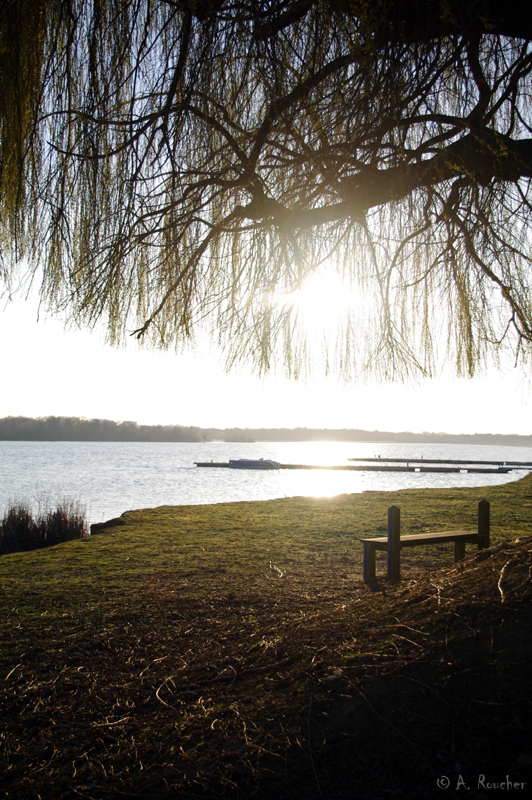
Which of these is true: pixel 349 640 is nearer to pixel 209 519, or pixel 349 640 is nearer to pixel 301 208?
pixel 301 208

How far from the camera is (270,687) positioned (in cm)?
230

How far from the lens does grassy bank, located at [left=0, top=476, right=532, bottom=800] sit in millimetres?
1723

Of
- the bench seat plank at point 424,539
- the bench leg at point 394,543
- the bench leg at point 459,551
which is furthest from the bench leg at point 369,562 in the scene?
the bench leg at point 459,551

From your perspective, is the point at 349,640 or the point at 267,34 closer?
the point at 267,34

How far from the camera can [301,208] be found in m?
2.64

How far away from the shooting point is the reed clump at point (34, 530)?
893 cm

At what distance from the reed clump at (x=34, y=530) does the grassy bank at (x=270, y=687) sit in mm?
4923

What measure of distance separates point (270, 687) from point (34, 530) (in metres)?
8.37

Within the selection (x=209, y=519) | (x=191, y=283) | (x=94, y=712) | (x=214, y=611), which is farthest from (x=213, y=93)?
(x=209, y=519)

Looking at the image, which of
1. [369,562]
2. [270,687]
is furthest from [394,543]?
[270,687]

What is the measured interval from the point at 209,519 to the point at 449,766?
8465mm

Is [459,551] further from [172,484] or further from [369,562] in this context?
[172,484]

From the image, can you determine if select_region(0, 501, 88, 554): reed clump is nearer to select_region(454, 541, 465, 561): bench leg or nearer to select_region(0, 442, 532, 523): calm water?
select_region(0, 442, 532, 523): calm water

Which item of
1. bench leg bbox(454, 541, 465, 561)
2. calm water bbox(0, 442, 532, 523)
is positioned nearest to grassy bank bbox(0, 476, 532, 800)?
bench leg bbox(454, 541, 465, 561)
